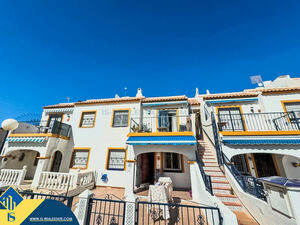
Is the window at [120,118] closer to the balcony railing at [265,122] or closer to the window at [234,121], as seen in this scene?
the balcony railing at [265,122]

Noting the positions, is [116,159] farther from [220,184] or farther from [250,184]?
[250,184]

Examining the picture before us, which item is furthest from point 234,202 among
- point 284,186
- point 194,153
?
point 284,186

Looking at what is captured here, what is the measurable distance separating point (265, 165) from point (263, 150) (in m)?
3.37

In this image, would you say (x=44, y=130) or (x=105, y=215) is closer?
(x=105, y=215)

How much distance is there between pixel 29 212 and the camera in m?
2.18

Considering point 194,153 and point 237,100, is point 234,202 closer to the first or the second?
point 194,153

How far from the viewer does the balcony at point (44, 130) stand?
37.9 feet

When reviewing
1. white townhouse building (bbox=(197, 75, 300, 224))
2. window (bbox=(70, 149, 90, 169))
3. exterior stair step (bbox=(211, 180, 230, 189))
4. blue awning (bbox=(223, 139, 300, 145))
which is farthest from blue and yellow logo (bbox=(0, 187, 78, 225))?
window (bbox=(70, 149, 90, 169))

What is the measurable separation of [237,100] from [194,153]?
22.5 ft

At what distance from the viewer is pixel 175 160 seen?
11.5 metres

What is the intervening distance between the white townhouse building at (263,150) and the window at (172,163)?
355 cm

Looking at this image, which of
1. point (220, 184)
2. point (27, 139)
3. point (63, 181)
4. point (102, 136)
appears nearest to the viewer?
point (220, 184)

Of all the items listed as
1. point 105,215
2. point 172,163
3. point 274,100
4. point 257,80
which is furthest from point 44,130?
point 257,80

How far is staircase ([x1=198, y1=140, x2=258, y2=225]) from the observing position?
5.26 meters
